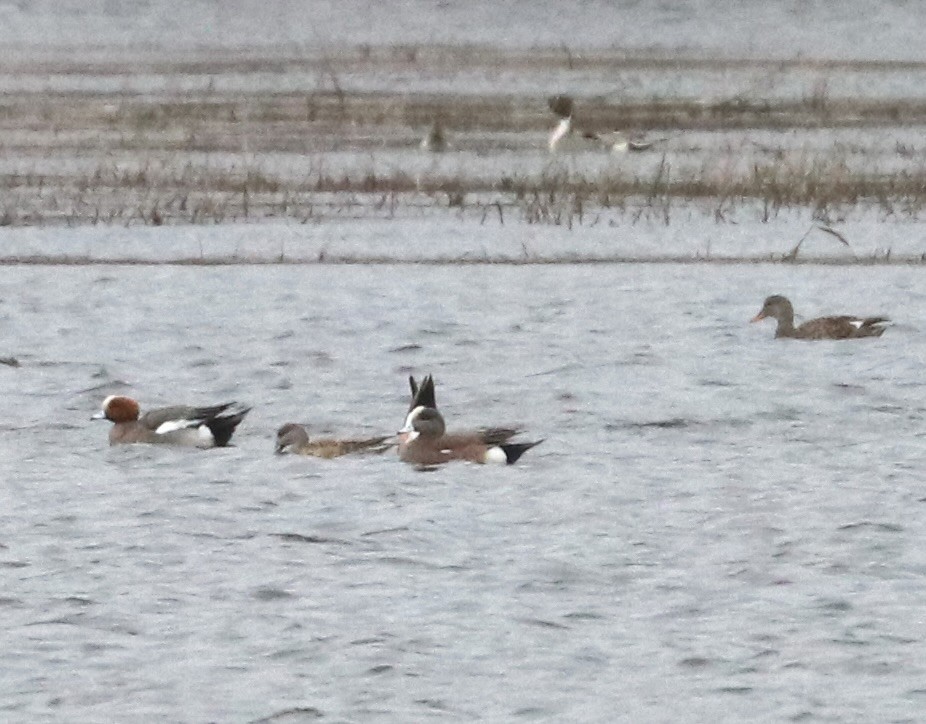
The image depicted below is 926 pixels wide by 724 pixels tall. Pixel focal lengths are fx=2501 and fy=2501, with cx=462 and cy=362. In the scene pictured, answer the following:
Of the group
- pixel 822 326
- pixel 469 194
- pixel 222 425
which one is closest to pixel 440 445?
pixel 222 425

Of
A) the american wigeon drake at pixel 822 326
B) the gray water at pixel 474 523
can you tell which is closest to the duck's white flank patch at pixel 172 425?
the gray water at pixel 474 523

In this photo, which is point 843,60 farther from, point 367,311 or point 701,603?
point 701,603

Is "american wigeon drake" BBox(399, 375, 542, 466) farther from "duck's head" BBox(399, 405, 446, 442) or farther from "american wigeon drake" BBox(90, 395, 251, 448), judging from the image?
"american wigeon drake" BBox(90, 395, 251, 448)

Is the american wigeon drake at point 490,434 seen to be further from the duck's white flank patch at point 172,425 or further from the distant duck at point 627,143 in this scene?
the distant duck at point 627,143

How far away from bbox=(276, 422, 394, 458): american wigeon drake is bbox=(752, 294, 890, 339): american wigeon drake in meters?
4.46

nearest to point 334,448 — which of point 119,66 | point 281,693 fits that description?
point 281,693

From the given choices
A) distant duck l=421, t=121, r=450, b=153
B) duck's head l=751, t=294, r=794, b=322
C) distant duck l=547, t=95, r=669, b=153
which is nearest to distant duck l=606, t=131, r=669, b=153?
distant duck l=547, t=95, r=669, b=153

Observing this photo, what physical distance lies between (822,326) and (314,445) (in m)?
4.96

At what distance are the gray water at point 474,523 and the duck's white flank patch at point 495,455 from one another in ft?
0.22

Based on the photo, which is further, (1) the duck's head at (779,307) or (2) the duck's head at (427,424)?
(1) the duck's head at (779,307)

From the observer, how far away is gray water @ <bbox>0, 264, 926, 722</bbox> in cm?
802

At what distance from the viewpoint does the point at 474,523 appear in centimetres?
1051

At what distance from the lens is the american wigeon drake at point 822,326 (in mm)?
15711

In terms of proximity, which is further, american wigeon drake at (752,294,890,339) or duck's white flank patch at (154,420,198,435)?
american wigeon drake at (752,294,890,339)
